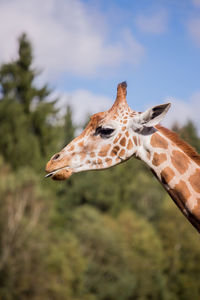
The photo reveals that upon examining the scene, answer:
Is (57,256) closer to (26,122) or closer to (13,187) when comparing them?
(13,187)

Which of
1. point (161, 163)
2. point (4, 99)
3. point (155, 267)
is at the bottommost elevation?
point (155, 267)

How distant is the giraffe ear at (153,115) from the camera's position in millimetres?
4566

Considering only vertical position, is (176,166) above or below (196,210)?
above

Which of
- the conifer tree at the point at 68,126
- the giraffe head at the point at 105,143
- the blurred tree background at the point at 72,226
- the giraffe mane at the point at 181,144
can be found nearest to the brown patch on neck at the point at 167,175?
the giraffe mane at the point at 181,144

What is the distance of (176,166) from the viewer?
4742mm

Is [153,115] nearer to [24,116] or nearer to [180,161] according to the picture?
[180,161]

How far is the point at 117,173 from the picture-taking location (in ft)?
167

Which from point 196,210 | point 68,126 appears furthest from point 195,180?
point 68,126

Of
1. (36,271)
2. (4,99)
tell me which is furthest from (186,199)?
(4,99)

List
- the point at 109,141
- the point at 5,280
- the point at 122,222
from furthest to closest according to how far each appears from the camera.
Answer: the point at 122,222 → the point at 5,280 → the point at 109,141

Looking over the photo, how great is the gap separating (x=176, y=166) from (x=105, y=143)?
0.87 meters

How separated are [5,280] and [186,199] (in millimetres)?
29531

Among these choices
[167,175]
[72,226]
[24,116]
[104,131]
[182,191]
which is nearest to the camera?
[182,191]

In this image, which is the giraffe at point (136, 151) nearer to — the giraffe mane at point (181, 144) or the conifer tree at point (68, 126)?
the giraffe mane at point (181, 144)
